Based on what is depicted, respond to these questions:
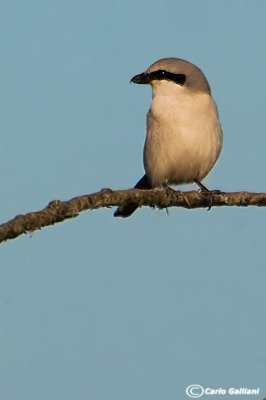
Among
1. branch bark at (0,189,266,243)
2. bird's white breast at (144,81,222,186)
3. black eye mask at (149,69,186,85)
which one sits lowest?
branch bark at (0,189,266,243)

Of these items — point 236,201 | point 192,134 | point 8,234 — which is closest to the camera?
point 8,234

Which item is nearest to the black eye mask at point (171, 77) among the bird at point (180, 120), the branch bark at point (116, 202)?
the bird at point (180, 120)

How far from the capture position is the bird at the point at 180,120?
22.4ft

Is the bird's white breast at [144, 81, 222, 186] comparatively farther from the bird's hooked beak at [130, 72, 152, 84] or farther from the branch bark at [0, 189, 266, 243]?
the branch bark at [0, 189, 266, 243]

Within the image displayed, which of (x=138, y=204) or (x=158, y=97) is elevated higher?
(x=158, y=97)

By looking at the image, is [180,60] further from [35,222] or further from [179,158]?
[35,222]

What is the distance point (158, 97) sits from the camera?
6.93 meters

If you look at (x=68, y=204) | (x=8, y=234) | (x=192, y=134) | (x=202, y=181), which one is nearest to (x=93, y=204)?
(x=68, y=204)

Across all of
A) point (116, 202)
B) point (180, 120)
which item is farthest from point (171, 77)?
point (116, 202)

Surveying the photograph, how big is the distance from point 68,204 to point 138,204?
567 millimetres

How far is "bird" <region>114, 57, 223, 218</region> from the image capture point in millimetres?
6816

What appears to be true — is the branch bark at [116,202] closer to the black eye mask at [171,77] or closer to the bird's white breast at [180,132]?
the bird's white breast at [180,132]

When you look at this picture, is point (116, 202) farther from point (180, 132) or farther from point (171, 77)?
point (171, 77)

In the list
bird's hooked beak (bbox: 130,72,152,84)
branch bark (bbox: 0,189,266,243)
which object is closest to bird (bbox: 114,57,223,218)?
bird's hooked beak (bbox: 130,72,152,84)
